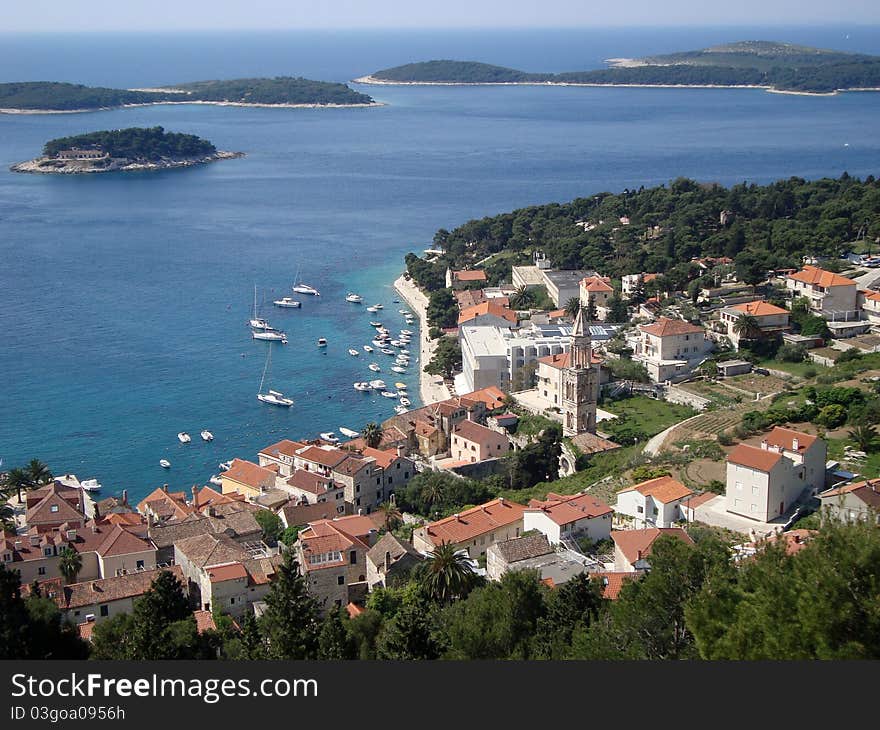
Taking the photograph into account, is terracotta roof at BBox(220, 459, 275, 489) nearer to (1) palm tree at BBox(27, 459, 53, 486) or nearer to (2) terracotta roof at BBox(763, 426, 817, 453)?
(1) palm tree at BBox(27, 459, 53, 486)

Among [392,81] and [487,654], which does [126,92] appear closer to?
[392,81]

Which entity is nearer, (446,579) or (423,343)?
(446,579)

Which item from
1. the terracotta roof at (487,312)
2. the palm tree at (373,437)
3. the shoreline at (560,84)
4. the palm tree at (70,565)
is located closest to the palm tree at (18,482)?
the palm tree at (70,565)

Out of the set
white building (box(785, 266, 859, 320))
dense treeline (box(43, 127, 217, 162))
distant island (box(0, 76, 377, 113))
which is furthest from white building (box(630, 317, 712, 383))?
distant island (box(0, 76, 377, 113))

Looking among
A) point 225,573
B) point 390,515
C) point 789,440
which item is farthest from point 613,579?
point 390,515

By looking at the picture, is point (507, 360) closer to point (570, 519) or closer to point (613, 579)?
point (570, 519)

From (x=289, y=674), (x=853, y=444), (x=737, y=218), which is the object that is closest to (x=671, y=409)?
(x=853, y=444)

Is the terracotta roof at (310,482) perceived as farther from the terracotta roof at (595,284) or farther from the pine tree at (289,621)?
the terracotta roof at (595,284)
